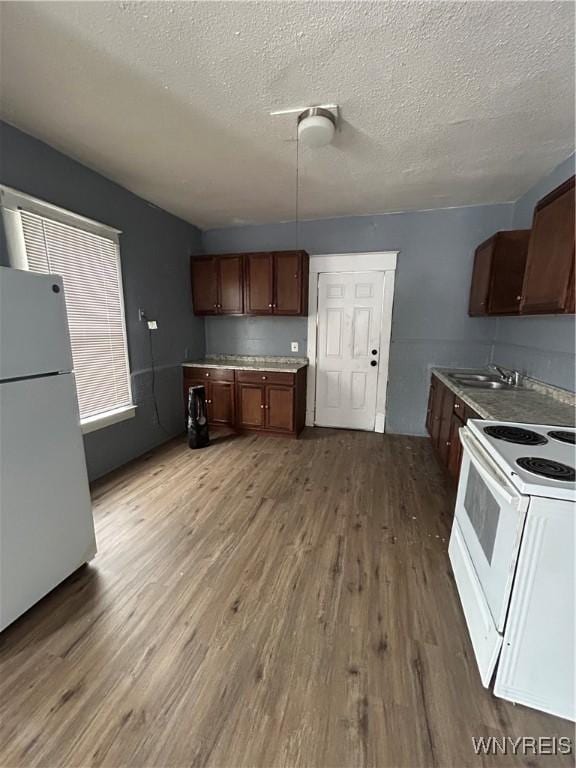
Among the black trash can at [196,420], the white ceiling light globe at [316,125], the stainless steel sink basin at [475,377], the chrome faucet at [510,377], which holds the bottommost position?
the black trash can at [196,420]

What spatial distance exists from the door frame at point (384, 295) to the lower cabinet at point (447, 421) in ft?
1.92

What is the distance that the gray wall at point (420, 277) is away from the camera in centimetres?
349

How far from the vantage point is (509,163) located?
2447 millimetres

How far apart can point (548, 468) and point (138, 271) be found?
358 centimetres

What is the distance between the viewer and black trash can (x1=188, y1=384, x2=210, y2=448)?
11.6 ft

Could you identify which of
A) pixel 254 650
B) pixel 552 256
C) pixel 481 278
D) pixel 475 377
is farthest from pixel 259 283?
pixel 254 650

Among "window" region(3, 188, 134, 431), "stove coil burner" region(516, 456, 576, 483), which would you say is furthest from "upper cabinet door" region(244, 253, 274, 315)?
"stove coil burner" region(516, 456, 576, 483)

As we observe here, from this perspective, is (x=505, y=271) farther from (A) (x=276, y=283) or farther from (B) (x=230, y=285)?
(B) (x=230, y=285)

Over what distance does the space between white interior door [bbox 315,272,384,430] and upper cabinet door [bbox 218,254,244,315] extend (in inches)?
40.0

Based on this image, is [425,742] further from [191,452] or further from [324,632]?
[191,452]

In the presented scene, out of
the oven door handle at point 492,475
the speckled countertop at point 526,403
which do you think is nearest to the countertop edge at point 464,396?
the speckled countertop at point 526,403

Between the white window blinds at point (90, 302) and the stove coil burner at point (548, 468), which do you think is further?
the white window blinds at point (90, 302)

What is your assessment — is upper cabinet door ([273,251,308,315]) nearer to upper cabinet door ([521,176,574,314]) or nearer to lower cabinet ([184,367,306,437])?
lower cabinet ([184,367,306,437])

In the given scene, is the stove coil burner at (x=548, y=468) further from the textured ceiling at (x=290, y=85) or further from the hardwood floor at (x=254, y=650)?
the textured ceiling at (x=290, y=85)
